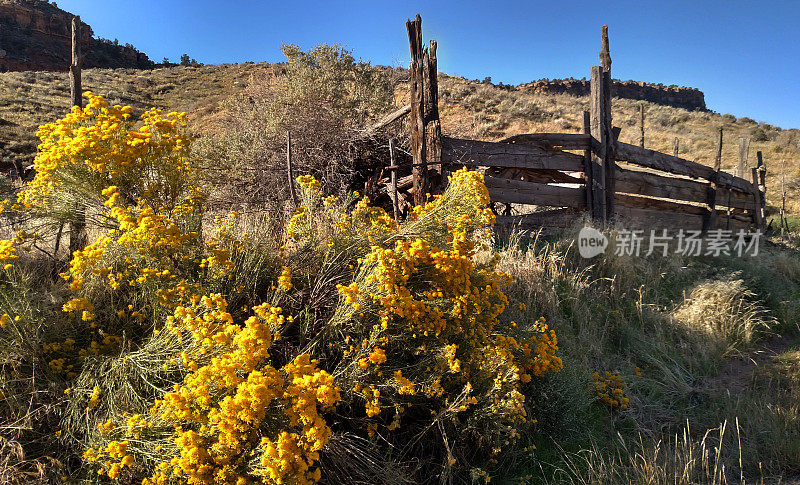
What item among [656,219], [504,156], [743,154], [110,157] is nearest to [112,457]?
[110,157]

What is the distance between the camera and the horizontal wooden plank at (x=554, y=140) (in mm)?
6730

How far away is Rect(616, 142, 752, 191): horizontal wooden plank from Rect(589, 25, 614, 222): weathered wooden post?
381mm

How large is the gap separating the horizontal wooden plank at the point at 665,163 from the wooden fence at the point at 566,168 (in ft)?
0.06

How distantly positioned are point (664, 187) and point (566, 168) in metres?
3.00

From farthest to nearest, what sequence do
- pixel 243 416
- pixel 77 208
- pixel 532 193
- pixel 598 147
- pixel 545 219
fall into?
pixel 598 147, pixel 545 219, pixel 532 193, pixel 77 208, pixel 243 416

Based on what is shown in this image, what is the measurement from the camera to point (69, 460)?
2547 millimetres

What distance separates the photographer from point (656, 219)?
339 inches

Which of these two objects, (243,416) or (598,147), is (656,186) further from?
(243,416)

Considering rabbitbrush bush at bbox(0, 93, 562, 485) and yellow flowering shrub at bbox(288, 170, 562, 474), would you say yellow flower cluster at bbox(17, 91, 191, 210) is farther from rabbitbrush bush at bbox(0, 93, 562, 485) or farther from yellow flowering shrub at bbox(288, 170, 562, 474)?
yellow flowering shrub at bbox(288, 170, 562, 474)

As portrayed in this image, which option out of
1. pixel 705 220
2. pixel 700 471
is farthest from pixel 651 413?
pixel 705 220

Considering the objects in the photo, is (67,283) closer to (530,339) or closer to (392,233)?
(392,233)

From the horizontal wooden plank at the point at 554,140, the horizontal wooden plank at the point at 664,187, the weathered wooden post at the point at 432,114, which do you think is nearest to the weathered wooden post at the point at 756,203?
the horizontal wooden plank at the point at 664,187

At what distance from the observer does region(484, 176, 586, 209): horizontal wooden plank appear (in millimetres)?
6414

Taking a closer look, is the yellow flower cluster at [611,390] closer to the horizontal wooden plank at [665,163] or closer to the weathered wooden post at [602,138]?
the weathered wooden post at [602,138]
